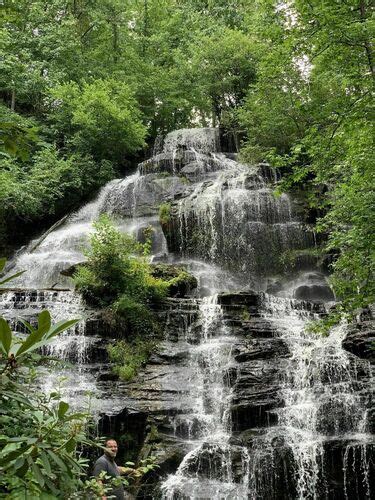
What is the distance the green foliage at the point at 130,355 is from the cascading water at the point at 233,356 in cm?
26

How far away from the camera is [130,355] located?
11.3 meters

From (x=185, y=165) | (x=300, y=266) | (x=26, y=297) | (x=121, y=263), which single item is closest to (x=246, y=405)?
(x=121, y=263)

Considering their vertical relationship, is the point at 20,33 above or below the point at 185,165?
above

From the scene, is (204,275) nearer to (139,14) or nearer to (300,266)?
(300,266)

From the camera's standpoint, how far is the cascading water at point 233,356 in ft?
25.8

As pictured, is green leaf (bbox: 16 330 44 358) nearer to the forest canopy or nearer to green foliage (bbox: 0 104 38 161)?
green foliage (bbox: 0 104 38 161)

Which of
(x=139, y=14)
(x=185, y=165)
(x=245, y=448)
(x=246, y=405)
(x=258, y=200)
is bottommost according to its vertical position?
(x=245, y=448)

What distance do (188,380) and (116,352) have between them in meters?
1.87

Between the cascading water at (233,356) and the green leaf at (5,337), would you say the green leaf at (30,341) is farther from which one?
the cascading water at (233,356)

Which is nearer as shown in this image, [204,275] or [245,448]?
[245,448]

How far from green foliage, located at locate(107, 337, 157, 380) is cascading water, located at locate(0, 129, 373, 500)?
258 mm

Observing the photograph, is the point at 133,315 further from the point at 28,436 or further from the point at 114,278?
the point at 28,436

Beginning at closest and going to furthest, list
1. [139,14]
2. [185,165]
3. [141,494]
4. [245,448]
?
[141,494] < [245,448] < [185,165] < [139,14]

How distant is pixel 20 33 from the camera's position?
81.8ft
